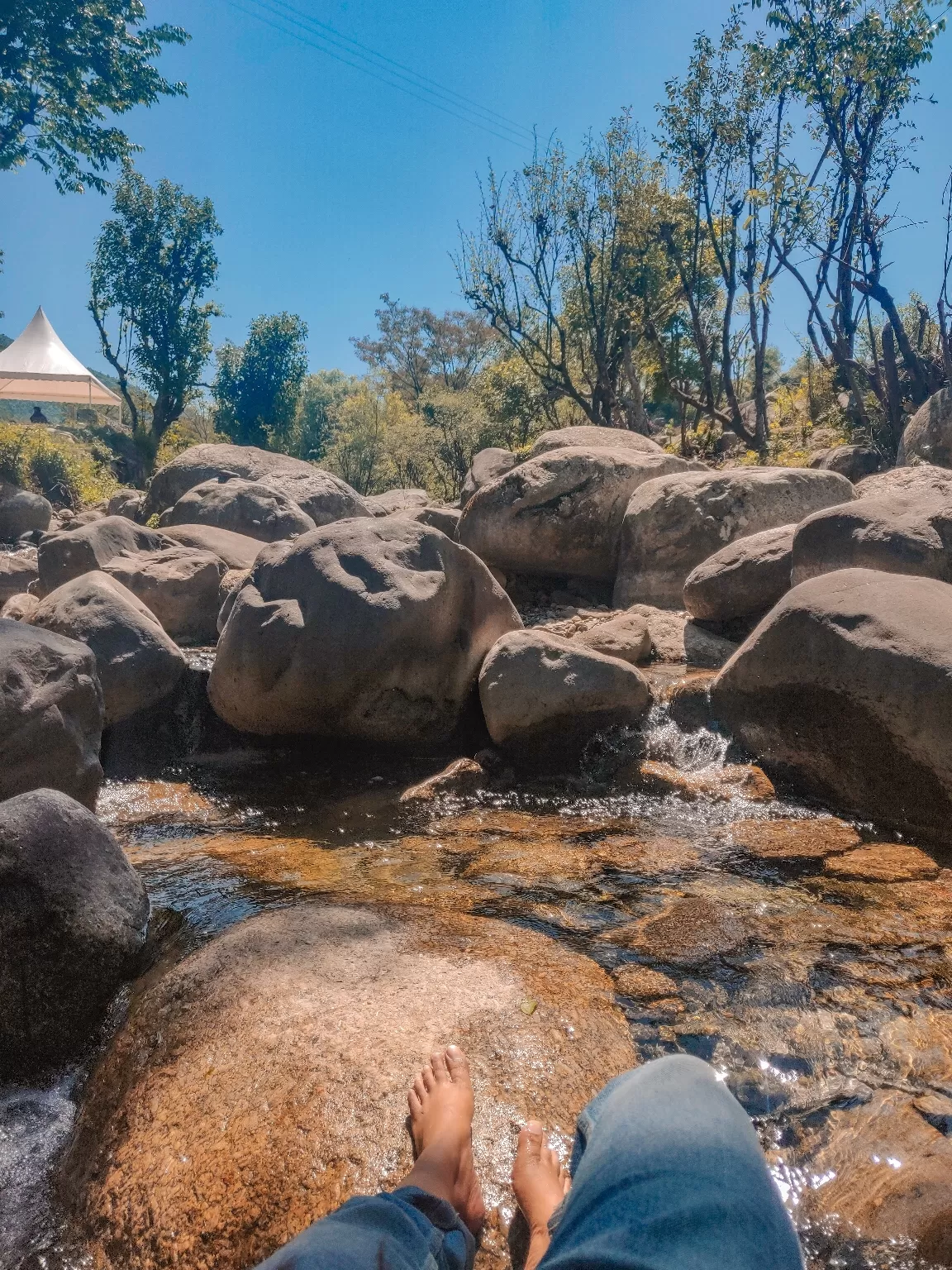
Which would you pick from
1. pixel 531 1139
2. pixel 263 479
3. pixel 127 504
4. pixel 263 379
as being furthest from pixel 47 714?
pixel 263 379

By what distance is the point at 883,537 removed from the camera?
5566 millimetres

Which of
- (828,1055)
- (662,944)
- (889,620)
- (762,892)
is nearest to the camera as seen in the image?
(828,1055)

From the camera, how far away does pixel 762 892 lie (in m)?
3.31

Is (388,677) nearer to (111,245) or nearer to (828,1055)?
(828,1055)

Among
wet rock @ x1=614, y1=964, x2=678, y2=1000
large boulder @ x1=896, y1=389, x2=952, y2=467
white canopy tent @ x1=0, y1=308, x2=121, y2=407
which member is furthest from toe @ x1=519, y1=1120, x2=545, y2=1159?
white canopy tent @ x1=0, y1=308, x2=121, y2=407

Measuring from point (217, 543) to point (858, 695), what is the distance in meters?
7.45

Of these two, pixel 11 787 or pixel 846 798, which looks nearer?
pixel 11 787

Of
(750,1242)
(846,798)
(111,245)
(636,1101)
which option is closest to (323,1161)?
(636,1101)

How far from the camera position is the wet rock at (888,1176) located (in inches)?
63.4

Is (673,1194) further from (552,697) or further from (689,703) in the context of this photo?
(689,703)

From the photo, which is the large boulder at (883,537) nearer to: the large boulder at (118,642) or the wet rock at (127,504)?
the large boulder at (118,642)

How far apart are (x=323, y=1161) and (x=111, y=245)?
31311mm

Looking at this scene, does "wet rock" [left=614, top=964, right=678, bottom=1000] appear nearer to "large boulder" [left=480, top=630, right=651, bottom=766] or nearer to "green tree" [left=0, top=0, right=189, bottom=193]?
"large boulder" [left=480, top=630, right=651, bottom=766]

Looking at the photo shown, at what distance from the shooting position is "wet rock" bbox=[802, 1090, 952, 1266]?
1611mm
